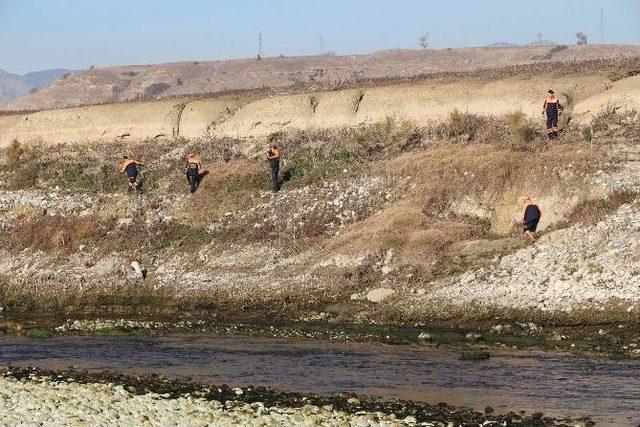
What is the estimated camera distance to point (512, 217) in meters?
37.5

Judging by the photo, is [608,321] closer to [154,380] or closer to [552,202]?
[552,202]

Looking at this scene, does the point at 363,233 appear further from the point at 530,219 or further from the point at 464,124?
the point at 464,124

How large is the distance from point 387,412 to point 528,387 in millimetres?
3696

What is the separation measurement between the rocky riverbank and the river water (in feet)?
2.44

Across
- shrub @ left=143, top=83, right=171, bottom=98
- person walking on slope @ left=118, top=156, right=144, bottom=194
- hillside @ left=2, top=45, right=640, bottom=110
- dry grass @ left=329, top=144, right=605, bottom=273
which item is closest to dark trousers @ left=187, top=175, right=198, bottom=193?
person walking on slope @ left=118, top=156, right=144, bottom=194

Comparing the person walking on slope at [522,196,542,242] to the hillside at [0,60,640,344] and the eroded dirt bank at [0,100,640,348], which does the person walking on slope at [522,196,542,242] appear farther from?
the hillside at [0,60,640,344]

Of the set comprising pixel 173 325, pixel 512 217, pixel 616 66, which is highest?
pixel 616 66

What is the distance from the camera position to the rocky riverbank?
21.2 metres

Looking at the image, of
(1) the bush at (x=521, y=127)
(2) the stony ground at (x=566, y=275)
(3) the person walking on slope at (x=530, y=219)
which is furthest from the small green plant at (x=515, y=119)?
(2) the stony ground at (x=566, y=275)

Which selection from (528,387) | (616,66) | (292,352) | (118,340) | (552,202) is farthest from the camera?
(616,66)

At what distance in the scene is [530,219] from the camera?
116ft

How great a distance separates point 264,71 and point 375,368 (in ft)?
315

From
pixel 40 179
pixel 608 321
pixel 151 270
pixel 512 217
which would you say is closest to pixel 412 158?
pixel 512 217

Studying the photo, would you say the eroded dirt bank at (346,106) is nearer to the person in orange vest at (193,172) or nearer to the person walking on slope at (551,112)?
the person walking on slope at (551,112)
